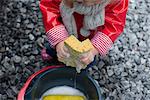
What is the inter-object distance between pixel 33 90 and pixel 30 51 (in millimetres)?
283

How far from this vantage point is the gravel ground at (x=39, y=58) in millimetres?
1469

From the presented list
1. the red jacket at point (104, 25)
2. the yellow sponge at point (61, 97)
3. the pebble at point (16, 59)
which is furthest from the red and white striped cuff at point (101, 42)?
the pebble at point (16, 59)

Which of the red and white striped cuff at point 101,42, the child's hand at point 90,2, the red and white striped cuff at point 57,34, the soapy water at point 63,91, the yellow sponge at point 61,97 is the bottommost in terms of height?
the yellow sponge at point 61,97

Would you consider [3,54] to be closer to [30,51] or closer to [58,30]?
[30,51]

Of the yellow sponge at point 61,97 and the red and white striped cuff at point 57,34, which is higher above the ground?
the red and white striped cuff at point 57,34

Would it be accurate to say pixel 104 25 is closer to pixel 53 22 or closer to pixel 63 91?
pixel 53 22

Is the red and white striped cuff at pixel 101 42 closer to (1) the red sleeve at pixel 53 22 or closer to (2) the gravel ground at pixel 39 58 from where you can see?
(1) the red sleeve at pixel 53 22

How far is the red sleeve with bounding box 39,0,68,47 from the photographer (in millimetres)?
1203

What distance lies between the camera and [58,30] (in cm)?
120

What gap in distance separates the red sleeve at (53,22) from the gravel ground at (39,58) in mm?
309

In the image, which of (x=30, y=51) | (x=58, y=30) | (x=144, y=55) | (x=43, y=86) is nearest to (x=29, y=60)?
(x=30, y=51)

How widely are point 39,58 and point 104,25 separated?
37 centimetres

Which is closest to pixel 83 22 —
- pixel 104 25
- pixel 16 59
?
pixel 104 25

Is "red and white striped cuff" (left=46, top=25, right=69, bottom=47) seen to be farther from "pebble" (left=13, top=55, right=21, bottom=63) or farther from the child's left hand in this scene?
"pebble" (left=13, top=55, right=21, bottom=63)
